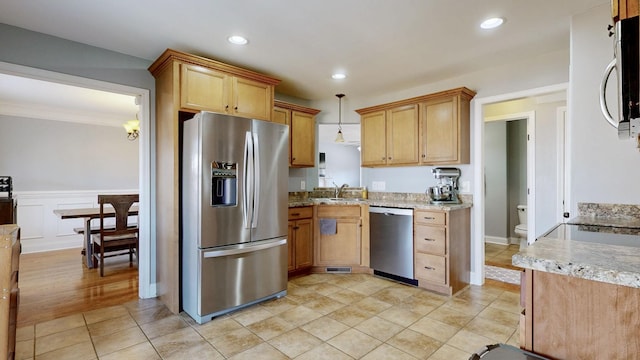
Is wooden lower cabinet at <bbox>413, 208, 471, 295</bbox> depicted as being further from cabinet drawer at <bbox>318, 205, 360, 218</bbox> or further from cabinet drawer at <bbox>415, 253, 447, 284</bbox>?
cabinet drawer at <bbox>318, 205, 360, 218</bbox>

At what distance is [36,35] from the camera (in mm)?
2498

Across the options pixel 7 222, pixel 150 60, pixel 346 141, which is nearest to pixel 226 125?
pixel 150 60

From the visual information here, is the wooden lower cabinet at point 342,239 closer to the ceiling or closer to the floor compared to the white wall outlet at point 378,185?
closer to the floor

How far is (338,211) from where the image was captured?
3.79 meters

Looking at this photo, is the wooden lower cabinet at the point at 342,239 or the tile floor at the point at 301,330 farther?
the wooden lower cabinet at the point at 342,239

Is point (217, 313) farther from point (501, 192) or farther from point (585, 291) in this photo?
point (501, 192)

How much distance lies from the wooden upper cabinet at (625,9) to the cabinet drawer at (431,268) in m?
2.58

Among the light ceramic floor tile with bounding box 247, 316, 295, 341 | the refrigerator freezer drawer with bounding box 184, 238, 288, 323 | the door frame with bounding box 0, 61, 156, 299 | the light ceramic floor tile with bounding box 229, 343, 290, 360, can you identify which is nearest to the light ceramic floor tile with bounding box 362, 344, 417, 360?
the light ceramic floor tile with bounding box 229, 343, 290, 360

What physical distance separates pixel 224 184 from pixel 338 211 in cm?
160

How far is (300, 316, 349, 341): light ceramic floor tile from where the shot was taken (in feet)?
7.60

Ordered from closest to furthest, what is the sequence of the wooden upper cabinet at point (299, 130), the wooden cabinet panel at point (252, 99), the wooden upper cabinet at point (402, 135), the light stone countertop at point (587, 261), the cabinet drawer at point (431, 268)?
the light stone countertop at point (587, 261) < the wooden cabinet panel at point (252, 99) < the cabinet drawer at point (431, 268) < the wooden upper cabinet at point (402, 135) < the wooden upper cabinet at point (299, 130)

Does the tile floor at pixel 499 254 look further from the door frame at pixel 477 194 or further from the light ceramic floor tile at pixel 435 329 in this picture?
the light ceramic floor tile at pixel 435 329

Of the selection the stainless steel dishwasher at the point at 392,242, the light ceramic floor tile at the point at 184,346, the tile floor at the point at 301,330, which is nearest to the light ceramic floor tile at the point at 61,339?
the tile floor at the point at 301,330

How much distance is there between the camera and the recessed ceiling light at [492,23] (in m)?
2.31
